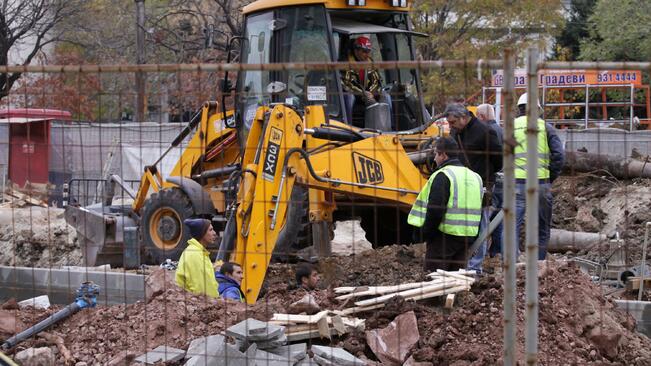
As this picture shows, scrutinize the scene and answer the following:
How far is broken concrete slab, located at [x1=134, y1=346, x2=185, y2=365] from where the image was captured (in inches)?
231

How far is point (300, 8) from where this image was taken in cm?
1141

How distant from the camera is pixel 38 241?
1528 cm

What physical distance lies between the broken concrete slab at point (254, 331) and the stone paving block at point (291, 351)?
0.26 feet

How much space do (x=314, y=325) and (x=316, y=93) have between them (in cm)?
477

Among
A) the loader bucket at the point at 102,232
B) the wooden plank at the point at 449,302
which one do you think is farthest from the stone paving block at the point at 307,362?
the loader bucket at the point at 102,232

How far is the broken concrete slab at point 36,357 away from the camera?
6137mm

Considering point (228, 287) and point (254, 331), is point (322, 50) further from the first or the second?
point (254, 331)

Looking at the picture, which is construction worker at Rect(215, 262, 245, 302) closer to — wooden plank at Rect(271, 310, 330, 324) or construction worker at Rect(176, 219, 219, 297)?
construction worker at Rect(176, 219, 219, 297)

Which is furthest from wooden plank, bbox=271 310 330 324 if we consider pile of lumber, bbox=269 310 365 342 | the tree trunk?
the tree trunk

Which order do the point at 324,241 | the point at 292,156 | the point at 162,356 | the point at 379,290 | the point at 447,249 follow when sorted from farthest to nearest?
the point at 324,241 → the point at 292,156 → the point at 447,249 → the point at 379,290 → the point at 162,356

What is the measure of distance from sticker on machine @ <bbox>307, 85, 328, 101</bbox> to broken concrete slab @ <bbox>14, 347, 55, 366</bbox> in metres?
4.58

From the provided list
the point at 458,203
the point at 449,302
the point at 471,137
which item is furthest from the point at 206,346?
the point at 471,137

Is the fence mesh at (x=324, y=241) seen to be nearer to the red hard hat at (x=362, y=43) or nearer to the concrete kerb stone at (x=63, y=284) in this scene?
the concrete kerb stone at (x=63, y=284)

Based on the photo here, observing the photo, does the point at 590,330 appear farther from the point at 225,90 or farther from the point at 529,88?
the point at 225,90
